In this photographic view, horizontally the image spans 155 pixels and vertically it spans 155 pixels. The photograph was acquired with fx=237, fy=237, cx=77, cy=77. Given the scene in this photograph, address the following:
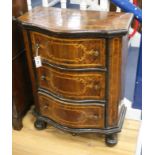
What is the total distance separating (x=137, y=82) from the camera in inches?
66.9

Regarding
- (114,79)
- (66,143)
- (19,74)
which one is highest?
(114,79)

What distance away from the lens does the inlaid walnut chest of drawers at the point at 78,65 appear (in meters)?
1.21

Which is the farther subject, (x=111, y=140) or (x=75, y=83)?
(x=111, y=140)

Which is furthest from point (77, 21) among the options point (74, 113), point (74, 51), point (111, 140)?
point (111, 140)

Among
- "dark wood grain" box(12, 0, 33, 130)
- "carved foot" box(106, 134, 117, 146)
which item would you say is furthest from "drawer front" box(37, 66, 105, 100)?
"carved foot" box(106, 134, 117, 146)

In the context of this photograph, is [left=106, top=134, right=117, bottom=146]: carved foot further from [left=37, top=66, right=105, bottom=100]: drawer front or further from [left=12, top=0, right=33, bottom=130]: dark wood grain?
[left=12, top=0, right=33, bottom=130]: dark wood grain

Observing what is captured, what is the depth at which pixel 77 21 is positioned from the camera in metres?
1.29

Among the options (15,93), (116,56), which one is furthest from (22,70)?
(116,56)

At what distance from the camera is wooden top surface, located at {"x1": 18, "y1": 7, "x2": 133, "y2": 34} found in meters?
1.17

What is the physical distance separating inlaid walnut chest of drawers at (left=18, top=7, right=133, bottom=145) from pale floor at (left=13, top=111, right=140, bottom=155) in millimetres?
89

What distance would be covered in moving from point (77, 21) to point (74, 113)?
0.55 m

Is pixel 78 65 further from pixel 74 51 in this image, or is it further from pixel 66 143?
pixel 66 143
